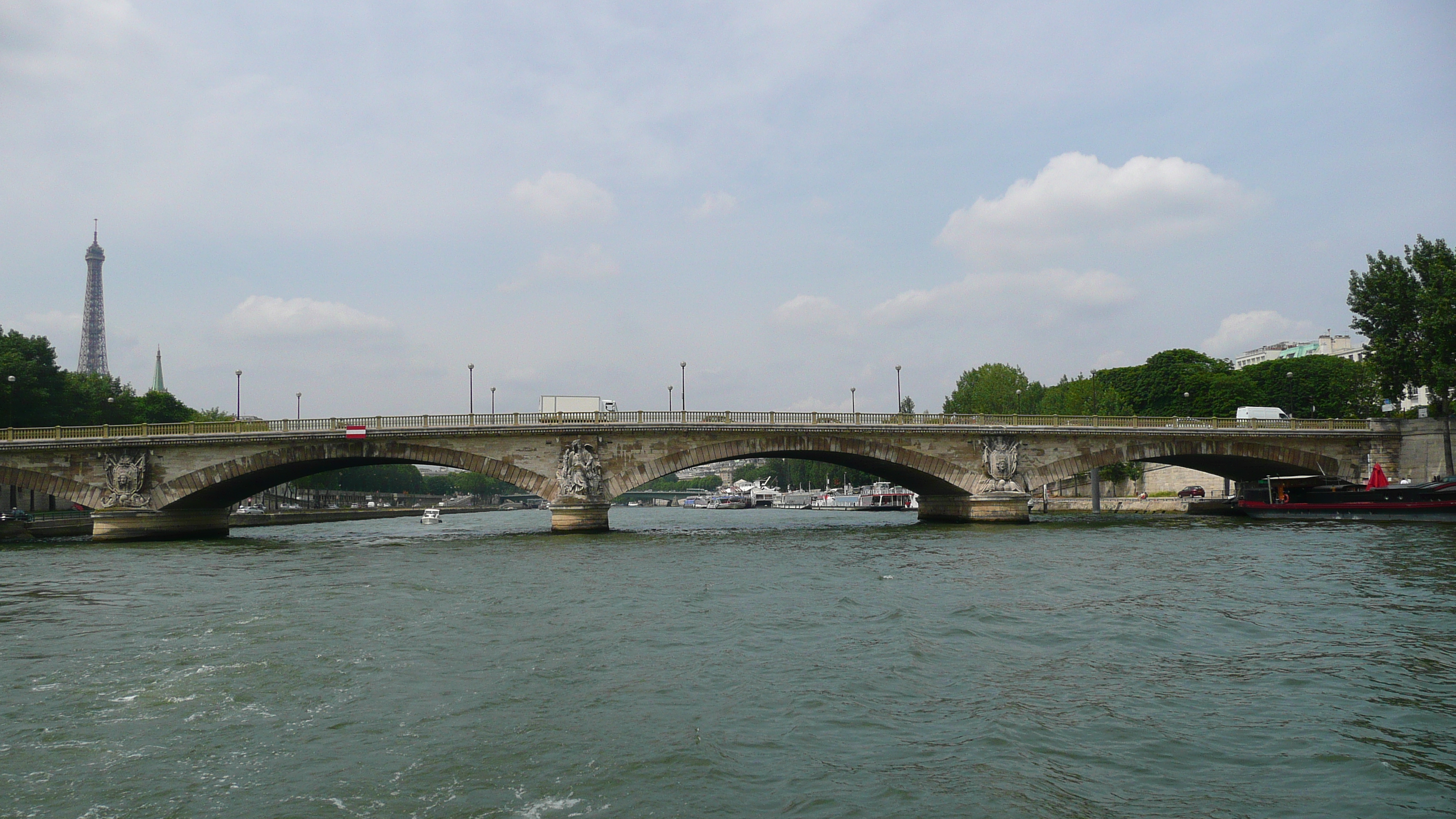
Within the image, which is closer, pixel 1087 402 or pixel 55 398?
pixel 55 398

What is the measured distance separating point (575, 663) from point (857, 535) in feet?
123

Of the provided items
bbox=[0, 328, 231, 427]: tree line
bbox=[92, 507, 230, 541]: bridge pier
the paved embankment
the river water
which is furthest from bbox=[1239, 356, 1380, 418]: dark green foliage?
bbox=[0, 328, 231, 427]: tree line

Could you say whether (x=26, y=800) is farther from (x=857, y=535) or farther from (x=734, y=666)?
(x=857, y=535)

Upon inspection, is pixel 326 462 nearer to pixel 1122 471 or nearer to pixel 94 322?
pixel 1122 471

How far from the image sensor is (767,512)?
117 m

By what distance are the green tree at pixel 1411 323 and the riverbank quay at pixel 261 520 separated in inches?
2992

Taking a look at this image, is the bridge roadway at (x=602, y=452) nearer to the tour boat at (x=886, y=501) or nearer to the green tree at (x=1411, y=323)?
the green tree at (x=1411, y=323)

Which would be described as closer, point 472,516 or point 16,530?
point 16,530

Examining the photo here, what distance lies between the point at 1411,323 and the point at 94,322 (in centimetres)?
19448

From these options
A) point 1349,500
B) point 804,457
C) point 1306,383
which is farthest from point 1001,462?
point 1306,383

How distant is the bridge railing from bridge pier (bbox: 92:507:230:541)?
4217 mm

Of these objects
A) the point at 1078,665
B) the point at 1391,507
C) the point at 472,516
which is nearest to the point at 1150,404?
the point at 1391,507

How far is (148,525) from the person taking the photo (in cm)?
4972

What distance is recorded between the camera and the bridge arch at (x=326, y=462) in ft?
164
